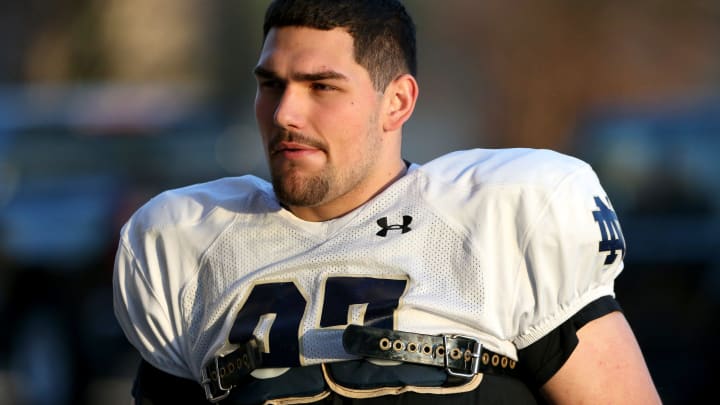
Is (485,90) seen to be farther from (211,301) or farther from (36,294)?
(211,301)

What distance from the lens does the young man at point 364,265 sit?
10.0ft

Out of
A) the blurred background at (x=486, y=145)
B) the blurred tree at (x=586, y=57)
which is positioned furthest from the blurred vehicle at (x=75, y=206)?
the blurred tree at (x=586, y=57)

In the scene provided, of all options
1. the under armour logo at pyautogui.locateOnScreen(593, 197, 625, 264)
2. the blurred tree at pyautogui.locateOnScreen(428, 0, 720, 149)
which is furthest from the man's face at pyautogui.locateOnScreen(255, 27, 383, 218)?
the blurred tree at pyautogui.locateOnScreen(428, 0, 720, 149)

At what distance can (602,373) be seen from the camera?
3055 millimetres

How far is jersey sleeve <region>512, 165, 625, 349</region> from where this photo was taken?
307 cm

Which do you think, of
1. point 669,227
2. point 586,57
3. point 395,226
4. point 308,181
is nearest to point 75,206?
point 669,227

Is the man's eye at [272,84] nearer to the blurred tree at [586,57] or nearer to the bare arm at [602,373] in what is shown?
the bare arm at [602,373]

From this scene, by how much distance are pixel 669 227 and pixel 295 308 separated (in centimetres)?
634

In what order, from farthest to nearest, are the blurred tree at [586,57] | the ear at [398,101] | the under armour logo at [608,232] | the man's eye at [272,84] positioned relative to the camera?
the blurred tree at [586,57], the ear at [398,101], the man's eye at [272,84], the under armour logo at [608,232]

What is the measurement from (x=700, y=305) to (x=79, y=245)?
420 centimetres

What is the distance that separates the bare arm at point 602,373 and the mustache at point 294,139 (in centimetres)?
80

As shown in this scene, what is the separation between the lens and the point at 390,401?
9.88 ft

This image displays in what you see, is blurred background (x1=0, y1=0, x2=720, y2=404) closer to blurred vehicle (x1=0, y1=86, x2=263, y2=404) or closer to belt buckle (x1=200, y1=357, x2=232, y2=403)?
blurred vehicle (x1=0, y1=86, x2=263, y2=404)

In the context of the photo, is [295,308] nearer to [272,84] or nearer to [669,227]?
[272,84]
